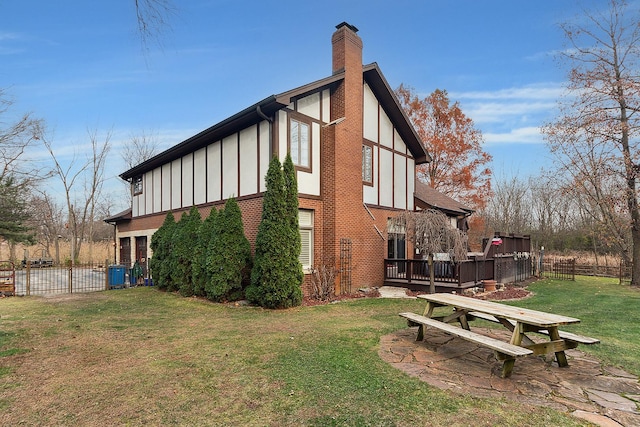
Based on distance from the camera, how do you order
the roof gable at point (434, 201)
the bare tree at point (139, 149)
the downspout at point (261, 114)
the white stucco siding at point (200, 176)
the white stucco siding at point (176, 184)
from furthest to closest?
1. the bare tree at point (139, 149)
2. the roof gable at point (434, 201)
3. the white stucco siding at point (176, 184)
4. the white stucco siding at point (200, 176)
5. the downspout at point (261, 114)

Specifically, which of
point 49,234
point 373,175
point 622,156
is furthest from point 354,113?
point 49,234

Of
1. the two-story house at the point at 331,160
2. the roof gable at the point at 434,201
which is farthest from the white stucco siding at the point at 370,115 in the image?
the roof gable at the point at 434,201

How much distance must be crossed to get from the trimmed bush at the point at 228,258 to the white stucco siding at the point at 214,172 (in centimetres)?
220

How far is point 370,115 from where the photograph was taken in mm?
12758

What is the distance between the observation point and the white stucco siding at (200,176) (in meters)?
12.8

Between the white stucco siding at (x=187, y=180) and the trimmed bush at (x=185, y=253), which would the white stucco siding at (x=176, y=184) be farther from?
the trimmed bush at (x=185, y=253)

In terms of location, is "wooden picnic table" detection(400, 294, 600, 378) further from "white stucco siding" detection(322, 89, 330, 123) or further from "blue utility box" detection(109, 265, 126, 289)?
"blue utility box" detection(109, 265, 126, 289)

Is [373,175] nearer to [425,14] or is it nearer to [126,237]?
[425,14]

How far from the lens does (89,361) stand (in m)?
4.87

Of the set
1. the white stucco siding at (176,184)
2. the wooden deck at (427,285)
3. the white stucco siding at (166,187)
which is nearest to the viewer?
the wooden deck at (427,285)

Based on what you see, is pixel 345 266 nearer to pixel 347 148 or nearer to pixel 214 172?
pixel 347 148

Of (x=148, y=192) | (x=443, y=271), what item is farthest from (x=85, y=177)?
(x=443, y=271)

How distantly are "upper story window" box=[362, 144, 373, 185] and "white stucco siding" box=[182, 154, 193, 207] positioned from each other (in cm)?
678

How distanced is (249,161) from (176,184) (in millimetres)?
5716
